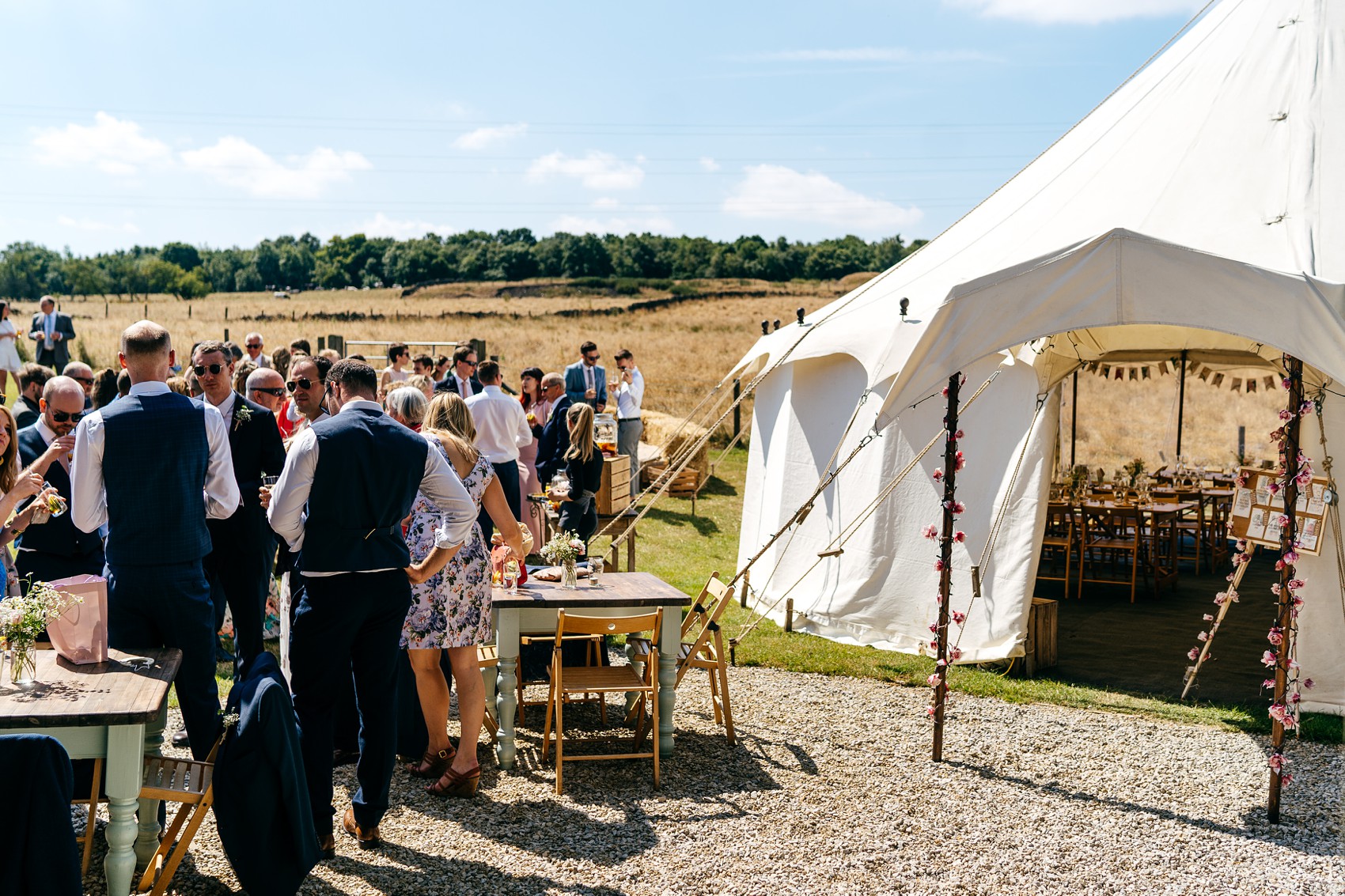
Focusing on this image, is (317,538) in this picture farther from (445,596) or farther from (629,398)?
(629,398)

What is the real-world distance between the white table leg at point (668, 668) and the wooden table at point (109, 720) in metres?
2.60

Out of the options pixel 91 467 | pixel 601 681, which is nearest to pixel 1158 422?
pixel 601 681

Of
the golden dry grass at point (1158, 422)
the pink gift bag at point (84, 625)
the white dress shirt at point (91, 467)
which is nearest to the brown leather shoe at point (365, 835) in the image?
the pink gift bag at point (84, 625)

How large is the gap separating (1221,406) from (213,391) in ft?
85.1

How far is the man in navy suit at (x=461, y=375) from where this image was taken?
10562 mm

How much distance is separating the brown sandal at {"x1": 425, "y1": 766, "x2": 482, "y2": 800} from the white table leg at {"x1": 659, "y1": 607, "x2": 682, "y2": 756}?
42.4 inches

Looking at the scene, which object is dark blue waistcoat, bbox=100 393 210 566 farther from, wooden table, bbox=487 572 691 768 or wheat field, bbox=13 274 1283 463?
wheat field, bbox=13 274 1283 463

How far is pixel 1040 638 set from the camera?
782cm

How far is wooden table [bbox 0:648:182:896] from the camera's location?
3.41m

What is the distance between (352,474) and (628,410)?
8957 millimetres

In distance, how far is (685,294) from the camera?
51.3 metres

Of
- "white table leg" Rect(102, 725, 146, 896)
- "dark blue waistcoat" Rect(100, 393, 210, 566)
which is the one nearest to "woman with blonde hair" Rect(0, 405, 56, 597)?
"dark blue waistcoat" Rect(100, 393, 210, 566)

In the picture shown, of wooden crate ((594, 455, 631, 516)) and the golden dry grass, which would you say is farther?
the golden dry grass

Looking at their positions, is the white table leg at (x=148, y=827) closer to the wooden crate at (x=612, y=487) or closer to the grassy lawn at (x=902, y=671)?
the grassy lawn at (x=902, y=671)
